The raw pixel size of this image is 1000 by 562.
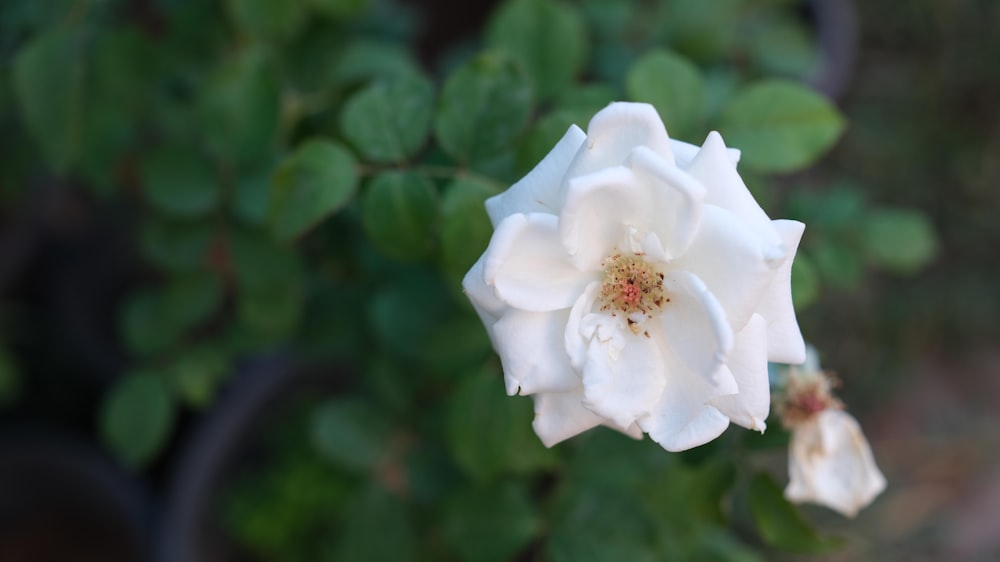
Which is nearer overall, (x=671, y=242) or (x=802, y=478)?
(x=671, y=242)

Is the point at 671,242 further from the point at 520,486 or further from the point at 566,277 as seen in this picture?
the point at 520,486

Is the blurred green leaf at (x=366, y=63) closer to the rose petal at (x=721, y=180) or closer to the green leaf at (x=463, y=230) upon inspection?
the green leaf at (x=463, y=230)

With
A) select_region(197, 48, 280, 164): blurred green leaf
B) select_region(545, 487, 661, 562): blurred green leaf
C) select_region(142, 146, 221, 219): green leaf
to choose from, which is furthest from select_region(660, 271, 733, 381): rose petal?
select_region(142, 146, 221, 219): green leaf

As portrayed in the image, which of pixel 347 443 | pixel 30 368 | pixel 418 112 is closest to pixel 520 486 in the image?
pixel 347 443

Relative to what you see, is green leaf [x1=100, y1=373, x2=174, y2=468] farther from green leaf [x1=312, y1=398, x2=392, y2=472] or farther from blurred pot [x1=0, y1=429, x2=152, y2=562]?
blurred pot [x1=0, y1=429, x2=152, y2=562]

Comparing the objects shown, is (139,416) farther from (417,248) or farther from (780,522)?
(780,522)

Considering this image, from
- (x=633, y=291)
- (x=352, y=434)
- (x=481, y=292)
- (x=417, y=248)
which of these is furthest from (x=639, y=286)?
(x=352, y=434)
